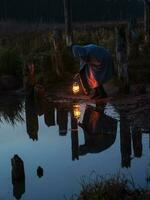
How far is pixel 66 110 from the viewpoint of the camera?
1482cm

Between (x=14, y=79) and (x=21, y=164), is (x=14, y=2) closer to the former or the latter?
(x=14, y=79)

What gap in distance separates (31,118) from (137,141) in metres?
4.18

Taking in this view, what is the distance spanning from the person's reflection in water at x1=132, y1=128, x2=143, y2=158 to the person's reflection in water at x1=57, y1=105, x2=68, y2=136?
1.53 m

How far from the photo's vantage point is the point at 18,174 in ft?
29.7

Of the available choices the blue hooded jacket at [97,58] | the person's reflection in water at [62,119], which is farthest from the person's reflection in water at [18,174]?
the blue hooded jacket at [97,58]

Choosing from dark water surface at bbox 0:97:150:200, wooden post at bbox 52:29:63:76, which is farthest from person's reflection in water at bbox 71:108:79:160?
wooden post at bbox 52:29:63:76

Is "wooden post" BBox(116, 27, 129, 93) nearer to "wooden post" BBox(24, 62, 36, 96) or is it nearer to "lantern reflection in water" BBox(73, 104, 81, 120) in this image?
"lantern reflection in water" BBox(73, 104, 81, 120)

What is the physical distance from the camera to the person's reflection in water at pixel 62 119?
12708mm

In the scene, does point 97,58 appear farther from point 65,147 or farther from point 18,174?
point 18,174

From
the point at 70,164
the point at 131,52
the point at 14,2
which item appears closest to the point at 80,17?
the point at 14,2

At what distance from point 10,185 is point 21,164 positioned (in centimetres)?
34

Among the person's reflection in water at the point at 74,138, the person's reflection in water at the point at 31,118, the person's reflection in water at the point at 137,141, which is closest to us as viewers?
the person's reflection in water at the point at 137,141

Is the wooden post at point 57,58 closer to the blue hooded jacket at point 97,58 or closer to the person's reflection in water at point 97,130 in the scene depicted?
the blue hooded jacket at point 97,58

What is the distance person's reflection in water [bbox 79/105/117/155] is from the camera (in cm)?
1099
